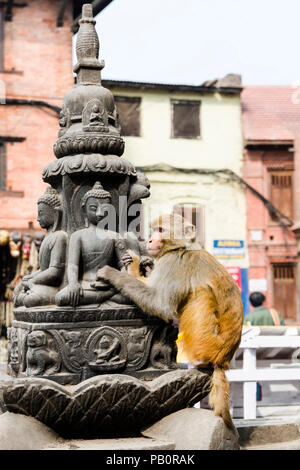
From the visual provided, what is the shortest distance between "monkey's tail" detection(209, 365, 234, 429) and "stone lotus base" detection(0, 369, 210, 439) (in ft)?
0.25

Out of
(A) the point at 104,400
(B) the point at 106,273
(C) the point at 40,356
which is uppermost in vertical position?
(B) the point at 106,273

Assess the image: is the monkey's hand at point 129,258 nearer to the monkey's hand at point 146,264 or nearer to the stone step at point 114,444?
the monkey's hand at point 146,264

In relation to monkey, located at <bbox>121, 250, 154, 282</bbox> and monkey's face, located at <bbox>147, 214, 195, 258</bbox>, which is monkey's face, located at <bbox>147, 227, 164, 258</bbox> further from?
monkey, located at <bbox>121, 250, 154, 282</bbox>

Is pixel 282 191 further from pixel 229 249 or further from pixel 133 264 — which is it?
pixel 133 264

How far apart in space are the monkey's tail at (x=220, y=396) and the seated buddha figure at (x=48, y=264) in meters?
1.24

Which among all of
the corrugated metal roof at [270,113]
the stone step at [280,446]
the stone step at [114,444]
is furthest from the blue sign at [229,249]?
the stone step at [114,444]

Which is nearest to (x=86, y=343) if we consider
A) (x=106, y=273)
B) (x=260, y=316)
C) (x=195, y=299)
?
(x=106, y=273)

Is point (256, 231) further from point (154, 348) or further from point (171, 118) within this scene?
point (154, 348)

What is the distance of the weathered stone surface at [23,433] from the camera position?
4.57 metres

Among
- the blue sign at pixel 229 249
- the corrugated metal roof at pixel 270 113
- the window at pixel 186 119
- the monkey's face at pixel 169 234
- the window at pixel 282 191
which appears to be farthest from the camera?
the window at pixel 282 191

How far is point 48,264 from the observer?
216 inches

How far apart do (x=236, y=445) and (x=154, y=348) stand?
87 centimetres

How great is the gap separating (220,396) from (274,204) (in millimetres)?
16103
